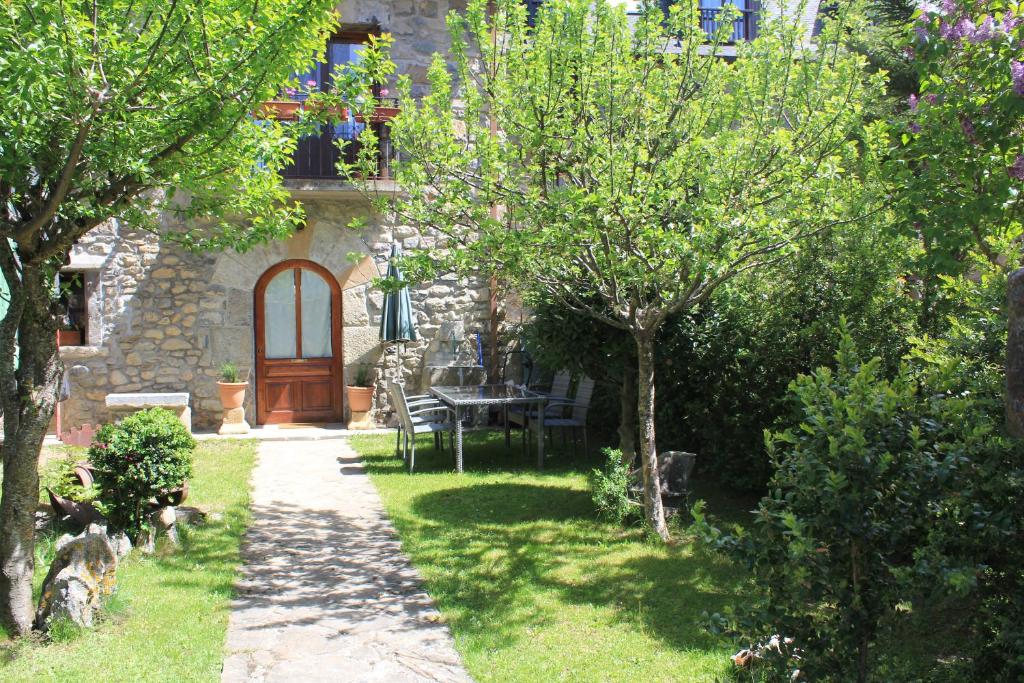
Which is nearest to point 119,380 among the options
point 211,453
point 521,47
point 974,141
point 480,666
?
point 211,453

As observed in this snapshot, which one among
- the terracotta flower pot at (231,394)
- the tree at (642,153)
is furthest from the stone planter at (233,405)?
the tree at (642,153)

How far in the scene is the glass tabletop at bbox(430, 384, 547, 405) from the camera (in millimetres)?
8594

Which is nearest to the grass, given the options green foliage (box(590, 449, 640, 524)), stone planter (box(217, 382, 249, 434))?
green foliage (box(590, 449, 640, 524))

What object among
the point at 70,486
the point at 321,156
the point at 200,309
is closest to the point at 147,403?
the point at 200,309

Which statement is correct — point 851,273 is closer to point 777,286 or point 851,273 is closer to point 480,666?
point 777,286

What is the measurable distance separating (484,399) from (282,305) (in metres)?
4.04

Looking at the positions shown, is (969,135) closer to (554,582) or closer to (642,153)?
(642,153)

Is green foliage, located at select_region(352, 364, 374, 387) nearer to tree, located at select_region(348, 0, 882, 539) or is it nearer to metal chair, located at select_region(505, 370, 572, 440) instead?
metal chair, located at select_region(505, 370, 572, 440)

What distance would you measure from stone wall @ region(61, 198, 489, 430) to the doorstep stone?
97 cm

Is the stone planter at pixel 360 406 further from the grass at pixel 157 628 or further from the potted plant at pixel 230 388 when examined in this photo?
the grass at pixel 157 628

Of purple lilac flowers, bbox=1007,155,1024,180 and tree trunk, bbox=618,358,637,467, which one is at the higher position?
purple lilac flowers, bbox=1007,155,1024,180

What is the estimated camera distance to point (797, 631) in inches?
103

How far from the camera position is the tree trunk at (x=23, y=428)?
4059mm

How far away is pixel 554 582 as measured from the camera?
5203 millimetres
